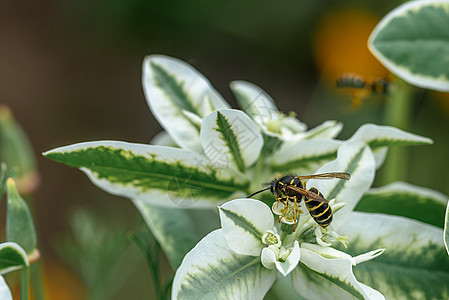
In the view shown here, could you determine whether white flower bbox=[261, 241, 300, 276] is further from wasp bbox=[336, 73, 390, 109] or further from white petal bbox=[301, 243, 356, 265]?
wasp bbox=[336, 73, 390, 109]

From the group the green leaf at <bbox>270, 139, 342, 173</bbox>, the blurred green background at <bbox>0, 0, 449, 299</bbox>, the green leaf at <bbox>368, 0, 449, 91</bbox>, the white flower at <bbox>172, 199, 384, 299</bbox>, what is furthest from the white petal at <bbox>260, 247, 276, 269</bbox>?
the blurred green background at <bbox>0, 0, 449, 299</bbox>

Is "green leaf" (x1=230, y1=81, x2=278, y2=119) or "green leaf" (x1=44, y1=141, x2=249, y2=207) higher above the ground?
"green leaf" (x1=230, y1=81, x2=278, y2=119)

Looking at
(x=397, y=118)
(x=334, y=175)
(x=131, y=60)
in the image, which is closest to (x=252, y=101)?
(x=334, y=175)

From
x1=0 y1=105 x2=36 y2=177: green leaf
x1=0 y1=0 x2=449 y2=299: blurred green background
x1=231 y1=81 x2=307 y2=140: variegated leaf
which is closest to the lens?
x1=231 y1=81 x2=307 y2=140: variegated leaf

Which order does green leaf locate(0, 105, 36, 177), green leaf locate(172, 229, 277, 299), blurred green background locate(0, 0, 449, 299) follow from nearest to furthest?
green leaf locate(172, 229, 277, 299)
green leaf locate(0, 105, 36, 177)
blurred green background locate(0, 0, 449, 299)

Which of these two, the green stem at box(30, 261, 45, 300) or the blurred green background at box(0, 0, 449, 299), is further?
the blurred green background at box(0, 0, 449, 299)

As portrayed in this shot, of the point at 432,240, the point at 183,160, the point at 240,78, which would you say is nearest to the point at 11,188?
the point at 183,160

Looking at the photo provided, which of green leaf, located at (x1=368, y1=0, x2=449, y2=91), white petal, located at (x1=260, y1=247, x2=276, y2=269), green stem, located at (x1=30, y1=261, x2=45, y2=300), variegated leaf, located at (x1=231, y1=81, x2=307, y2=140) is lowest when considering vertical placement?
green stem, located at (x1=30, y1=261, x2=45, y2=300)

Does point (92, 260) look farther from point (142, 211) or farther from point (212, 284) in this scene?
point (212, 284)

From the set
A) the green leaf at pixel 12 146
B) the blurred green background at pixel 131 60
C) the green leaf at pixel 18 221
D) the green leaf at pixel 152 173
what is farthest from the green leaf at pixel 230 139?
the blurred green background at pixel 131 60
